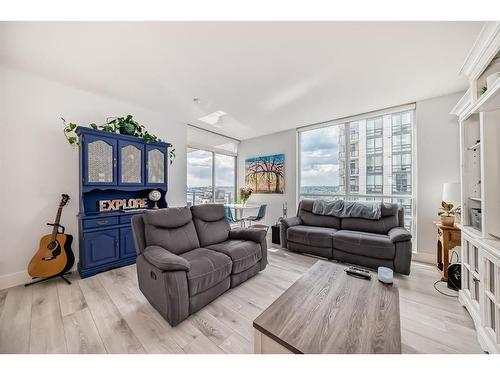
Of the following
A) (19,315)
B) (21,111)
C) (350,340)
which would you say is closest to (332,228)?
(350,340)

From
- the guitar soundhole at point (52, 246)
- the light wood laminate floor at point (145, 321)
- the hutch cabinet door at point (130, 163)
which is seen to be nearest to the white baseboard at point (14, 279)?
the light wood laminate floor at point (145, 321)

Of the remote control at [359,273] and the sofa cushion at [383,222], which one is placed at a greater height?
the sofa cushion at [383,222]

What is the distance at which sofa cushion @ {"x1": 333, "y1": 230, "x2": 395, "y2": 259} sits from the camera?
8.07 ft

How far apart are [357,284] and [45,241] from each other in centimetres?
342

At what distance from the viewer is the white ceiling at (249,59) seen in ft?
5.24

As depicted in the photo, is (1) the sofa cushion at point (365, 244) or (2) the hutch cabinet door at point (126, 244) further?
(2) the hutch cabinet door at point (126, 244)

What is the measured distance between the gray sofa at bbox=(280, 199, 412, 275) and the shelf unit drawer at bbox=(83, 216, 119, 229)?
268 cm

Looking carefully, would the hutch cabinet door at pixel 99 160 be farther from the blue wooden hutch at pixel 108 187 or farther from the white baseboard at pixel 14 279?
the white baseboard at pixel 14 279

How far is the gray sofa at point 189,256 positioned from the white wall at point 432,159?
264 cm

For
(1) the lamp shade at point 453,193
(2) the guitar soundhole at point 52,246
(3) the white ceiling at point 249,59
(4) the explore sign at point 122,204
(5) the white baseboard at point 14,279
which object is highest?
(3) the white ceiling at point 249,59

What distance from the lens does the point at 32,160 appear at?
2336mm

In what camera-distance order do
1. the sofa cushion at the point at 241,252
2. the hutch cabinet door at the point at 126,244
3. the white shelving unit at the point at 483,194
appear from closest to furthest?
the white shelving unit at the point at 483,194, the sofa cushion at the point at 241,252, the hutch cabinet door at the point at 126,244

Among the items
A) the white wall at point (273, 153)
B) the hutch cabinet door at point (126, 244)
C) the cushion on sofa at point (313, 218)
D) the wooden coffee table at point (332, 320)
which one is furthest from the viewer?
the white wall at point (273, 153)
